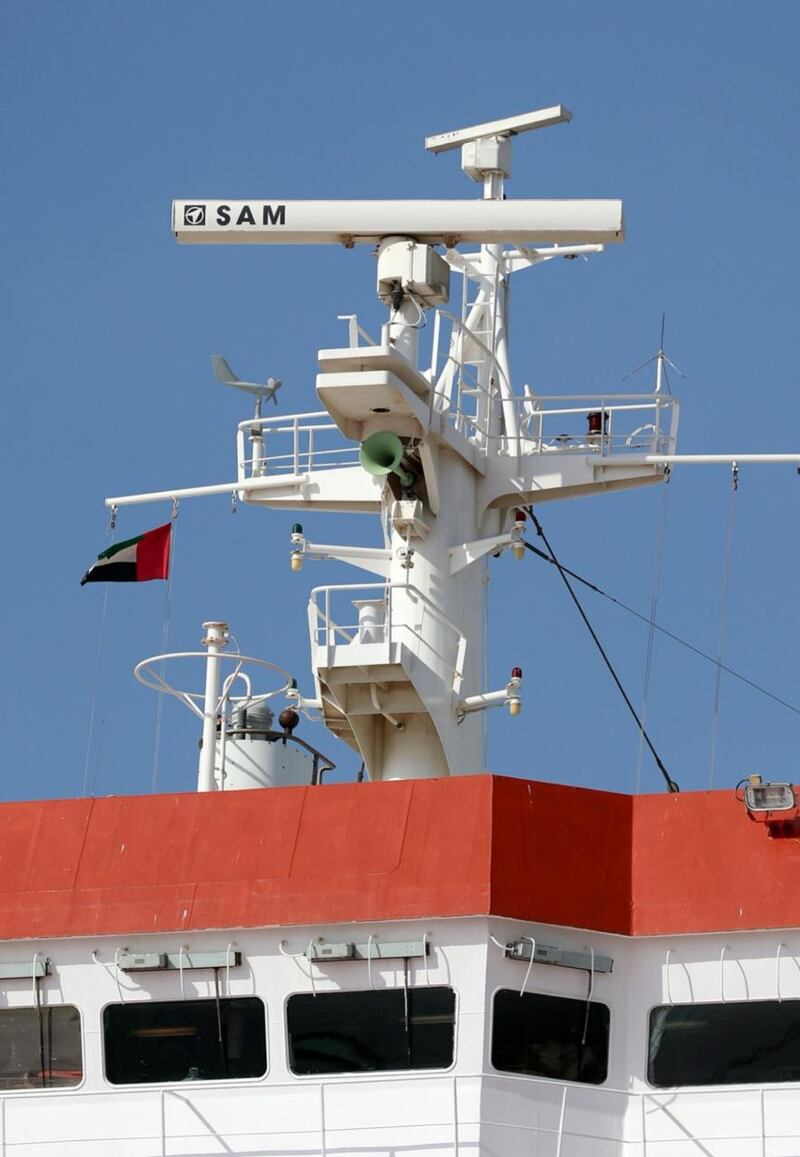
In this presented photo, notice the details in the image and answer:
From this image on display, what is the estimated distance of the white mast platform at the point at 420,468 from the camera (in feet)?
102

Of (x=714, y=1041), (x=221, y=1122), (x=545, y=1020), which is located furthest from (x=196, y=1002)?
(x=714, y=1041)

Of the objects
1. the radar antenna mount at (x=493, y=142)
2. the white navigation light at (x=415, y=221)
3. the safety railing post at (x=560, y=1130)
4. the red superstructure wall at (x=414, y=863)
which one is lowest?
the safety railing post at (x=560, y=1130)

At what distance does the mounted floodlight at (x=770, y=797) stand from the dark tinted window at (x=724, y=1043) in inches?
74.3

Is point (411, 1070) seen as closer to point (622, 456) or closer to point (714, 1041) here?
point (714, 1041)

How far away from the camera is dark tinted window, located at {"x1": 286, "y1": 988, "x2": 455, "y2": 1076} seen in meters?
25.9

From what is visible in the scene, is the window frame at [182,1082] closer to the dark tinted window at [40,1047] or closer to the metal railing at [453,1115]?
the metal railing at [453,1115]

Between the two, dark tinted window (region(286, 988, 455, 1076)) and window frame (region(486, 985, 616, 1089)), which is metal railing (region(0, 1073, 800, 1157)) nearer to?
window frame (region(486, 985, 616, 1089))

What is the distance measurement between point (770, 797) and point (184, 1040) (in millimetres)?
6273

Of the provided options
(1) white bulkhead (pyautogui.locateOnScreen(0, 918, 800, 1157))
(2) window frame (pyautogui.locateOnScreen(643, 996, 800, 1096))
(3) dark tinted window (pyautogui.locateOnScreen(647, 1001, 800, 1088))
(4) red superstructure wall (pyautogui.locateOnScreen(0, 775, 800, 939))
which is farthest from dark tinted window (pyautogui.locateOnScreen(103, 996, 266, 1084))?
(3) dark tinted window (pyautogui.locateOnScreen(647, 1001, 800, 1088))

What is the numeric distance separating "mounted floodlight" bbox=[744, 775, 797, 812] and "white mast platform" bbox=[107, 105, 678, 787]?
553 cm

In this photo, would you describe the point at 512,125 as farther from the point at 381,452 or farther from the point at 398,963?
the point at 398,963

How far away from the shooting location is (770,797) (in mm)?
26203

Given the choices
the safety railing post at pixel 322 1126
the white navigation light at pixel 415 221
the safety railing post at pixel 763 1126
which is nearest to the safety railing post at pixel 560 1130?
the safety railing post at pixel 763 1126

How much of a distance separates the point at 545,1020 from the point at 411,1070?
4.64 ft
